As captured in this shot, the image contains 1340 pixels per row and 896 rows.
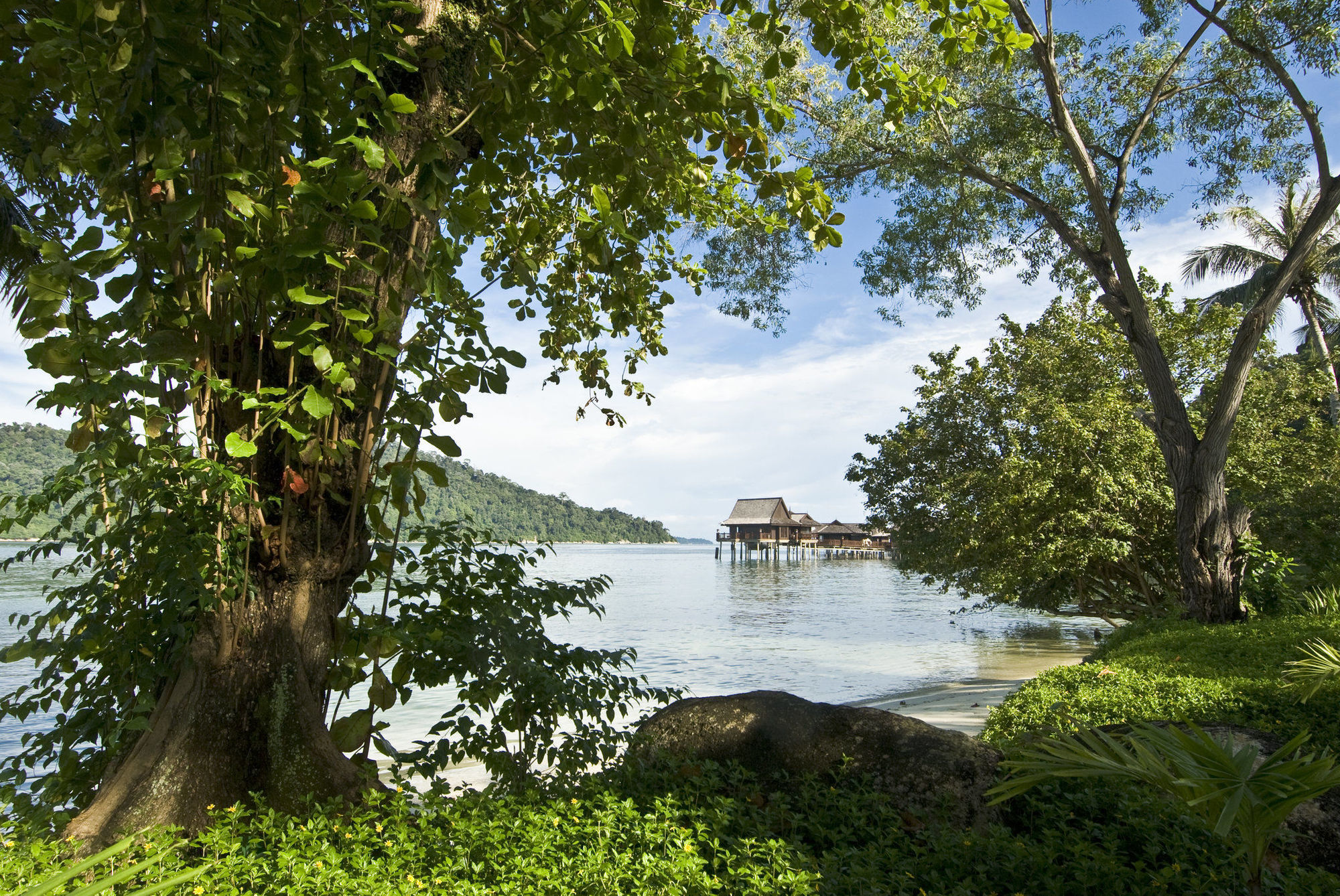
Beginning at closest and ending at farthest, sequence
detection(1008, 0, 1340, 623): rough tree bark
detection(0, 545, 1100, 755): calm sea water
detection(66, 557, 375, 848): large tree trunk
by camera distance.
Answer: detection(66, 557, 375, 848): large tree trunk < detection(1008, 0, 1340, 623): rough tree bark < detection(0, 545, 1100, 755): calm sea water

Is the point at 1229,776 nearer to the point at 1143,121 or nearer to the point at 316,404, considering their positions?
the point at 316,404

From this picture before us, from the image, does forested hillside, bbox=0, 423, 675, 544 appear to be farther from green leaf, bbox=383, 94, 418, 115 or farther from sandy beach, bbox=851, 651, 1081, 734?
sandy beach, bbox=851, 651, 1081, 734

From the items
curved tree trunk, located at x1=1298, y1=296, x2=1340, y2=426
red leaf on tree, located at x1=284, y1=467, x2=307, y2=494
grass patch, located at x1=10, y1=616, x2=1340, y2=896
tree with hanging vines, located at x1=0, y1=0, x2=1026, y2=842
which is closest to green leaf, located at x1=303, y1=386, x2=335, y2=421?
tree with hanging vines, located at x1=0, y1=0, x2=1026, y2=842

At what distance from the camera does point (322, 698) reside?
9.33 feet

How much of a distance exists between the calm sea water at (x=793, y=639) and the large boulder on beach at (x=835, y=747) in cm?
83

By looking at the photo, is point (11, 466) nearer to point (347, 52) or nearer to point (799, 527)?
point (347, 52)

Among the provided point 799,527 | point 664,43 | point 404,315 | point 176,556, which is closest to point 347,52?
point 404,315

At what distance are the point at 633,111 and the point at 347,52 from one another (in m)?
0.90

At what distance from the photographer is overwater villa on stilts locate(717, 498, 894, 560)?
59.0 meters

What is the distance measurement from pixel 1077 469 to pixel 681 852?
1218cm

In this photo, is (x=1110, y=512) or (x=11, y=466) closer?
(x=1110, y=512)

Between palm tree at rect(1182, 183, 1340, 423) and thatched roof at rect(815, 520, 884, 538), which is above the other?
palm tree at rect(1182, 183, 1340, 423)

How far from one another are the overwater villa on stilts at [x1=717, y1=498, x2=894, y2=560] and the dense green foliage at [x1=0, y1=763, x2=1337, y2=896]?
180 ft

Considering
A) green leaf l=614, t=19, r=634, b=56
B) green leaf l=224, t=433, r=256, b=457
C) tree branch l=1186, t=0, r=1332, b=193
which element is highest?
tree branch l=1186, t=0, r=1332, b=193
